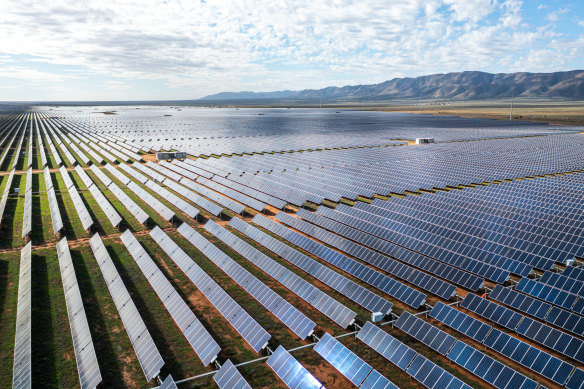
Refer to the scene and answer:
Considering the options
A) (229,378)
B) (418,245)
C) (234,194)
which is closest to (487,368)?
(229,378)

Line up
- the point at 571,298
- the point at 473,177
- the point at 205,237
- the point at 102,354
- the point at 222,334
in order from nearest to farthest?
1. the point at 102,354
2. the point at 222,334
3. the point at 571,298
4. the point at 205,237
5. the point at 473,177

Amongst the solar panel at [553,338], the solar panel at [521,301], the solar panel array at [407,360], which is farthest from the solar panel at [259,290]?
the solar panel at [521,301]

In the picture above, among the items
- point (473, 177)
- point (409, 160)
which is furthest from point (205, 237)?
point (409, 160)

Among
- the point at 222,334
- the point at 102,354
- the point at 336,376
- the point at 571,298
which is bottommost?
the point at 102,354

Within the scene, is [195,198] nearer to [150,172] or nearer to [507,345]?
[150,172]

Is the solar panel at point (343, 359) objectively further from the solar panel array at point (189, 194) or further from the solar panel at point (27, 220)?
the solar panel at point (27, 220)

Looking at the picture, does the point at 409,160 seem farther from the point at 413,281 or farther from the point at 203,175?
the point at 413,281
